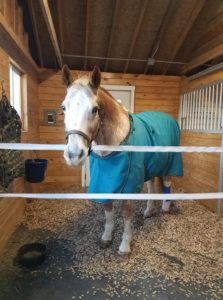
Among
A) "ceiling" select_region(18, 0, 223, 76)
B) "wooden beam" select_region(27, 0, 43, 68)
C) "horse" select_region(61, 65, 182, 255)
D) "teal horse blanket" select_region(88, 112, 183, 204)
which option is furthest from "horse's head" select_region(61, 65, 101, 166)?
"wooden beam" select_region(27, 0, 43, 68)

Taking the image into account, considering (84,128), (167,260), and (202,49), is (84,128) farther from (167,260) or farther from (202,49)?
(202,49)

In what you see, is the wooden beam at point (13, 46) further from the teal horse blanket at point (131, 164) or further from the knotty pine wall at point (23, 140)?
the teal horse blanket at point (131, 164)

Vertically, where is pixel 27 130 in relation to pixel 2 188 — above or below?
above

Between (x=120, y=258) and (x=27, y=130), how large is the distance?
86.5 inches

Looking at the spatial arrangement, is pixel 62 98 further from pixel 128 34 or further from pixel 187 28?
pixel 187 28

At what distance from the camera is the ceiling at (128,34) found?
325 cm

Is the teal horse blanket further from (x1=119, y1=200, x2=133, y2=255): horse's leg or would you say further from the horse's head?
the horse's head

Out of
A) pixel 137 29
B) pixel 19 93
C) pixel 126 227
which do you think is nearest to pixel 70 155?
pixel 126 227

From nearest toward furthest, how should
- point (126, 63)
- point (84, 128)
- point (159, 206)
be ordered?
point (84, 128)
point (159, 206)
point (126, 63)

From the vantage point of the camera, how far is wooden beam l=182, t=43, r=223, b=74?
3.34 metres

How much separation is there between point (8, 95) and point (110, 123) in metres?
1.19

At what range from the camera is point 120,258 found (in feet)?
7.23

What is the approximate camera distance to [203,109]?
154 inches

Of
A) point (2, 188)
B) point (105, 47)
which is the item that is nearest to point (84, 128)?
point (2, 188)
